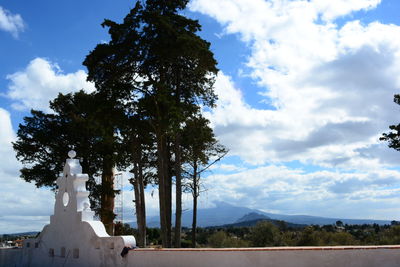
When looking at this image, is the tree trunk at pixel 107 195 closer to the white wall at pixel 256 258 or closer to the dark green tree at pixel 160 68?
the dark green tree at pixel 160 68

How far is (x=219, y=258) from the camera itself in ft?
27.7

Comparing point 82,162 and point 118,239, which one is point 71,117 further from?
point 118,239

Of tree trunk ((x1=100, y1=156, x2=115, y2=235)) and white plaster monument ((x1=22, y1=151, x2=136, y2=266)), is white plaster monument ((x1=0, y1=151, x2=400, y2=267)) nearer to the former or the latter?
white plaster monument ((x1=22, y1=151, x2=136, y2=266))

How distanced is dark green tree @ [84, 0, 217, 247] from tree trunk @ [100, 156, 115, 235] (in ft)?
20.8

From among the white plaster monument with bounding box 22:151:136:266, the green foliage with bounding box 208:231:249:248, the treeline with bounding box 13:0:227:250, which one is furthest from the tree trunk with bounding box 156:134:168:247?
the green foliage with bounding box 208:231:249:248

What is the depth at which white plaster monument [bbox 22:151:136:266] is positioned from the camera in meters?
10.6

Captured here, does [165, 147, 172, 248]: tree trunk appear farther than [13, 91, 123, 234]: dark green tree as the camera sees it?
No

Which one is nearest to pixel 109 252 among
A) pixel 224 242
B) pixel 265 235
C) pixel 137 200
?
pixel 137 200

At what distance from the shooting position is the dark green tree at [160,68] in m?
17.6

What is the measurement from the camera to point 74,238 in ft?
38.4

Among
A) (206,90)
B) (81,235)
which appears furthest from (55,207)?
(206,90)

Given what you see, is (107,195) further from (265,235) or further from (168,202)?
(265,235)

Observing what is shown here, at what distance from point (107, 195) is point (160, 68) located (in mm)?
10043

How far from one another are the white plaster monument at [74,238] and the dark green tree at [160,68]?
5.90 meters
